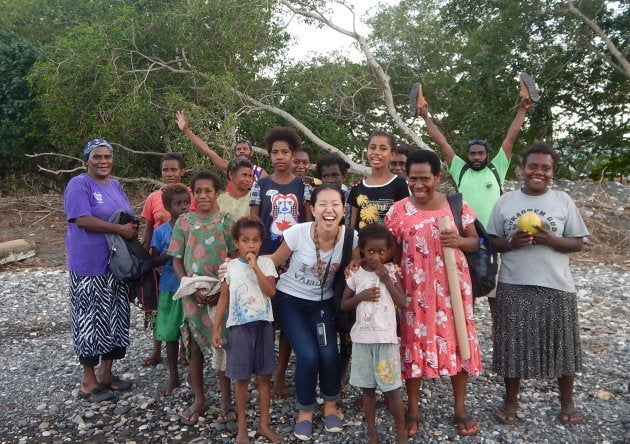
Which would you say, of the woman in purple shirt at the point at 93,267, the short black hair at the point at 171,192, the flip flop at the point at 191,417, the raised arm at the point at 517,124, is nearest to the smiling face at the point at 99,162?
the woman in purple shirt at the point at 93,267

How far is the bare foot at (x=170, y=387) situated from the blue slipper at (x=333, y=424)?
1.37m

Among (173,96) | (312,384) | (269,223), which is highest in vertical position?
(173,96)

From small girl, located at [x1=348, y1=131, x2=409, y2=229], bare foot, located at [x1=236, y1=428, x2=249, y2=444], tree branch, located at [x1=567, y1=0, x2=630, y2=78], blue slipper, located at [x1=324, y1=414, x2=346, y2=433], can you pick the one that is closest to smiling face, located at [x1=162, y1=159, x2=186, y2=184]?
small girl, located at [x1=348, y1=131, x2=409, y2=229]

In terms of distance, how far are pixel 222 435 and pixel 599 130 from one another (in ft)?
47.8

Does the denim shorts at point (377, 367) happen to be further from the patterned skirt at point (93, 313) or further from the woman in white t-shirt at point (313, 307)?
the patterned skirt at point (93, 313)

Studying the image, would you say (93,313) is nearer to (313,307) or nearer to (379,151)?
(313,307)

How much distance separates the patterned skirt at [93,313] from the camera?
13.5 feet

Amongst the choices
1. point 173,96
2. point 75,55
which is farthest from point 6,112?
point 173,96

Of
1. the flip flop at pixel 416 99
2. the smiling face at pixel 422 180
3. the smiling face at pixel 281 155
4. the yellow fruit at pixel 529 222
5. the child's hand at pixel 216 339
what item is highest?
the flip flop at pixel 416 99

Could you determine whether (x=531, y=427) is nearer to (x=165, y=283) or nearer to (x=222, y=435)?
(x=222, y=435)

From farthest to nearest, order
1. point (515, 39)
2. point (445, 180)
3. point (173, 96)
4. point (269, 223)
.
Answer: point (445, 180)
point (515, 39)
point (173, 96)
point (269, 223)

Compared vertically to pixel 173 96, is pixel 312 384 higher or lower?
lower

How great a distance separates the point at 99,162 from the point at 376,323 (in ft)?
8.35

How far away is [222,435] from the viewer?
359cm
